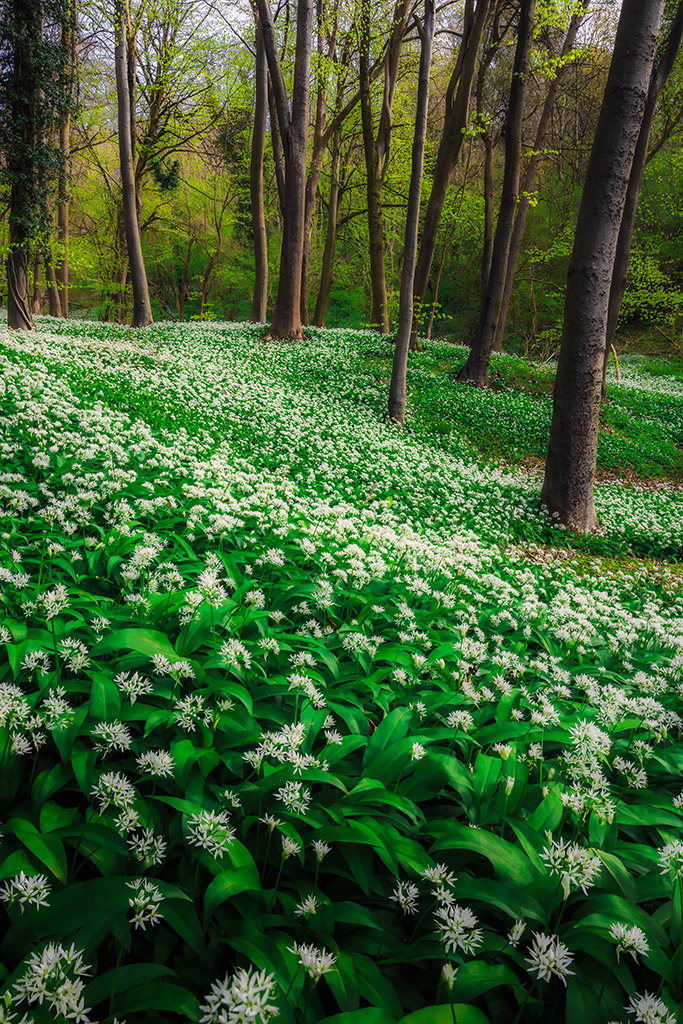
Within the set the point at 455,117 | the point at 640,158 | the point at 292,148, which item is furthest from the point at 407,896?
the point at 640,158

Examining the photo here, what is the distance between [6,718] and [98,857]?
513mm

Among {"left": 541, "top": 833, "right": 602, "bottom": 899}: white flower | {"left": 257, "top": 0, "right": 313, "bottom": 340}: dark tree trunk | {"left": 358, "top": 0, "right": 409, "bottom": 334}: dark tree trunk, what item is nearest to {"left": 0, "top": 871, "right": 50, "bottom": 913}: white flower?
{"left": 541, "top": 833, "right": 602, "bottom": 899}: white flower

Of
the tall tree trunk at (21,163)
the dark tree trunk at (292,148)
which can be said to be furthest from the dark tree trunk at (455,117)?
the tall tree trunk at (21,163)

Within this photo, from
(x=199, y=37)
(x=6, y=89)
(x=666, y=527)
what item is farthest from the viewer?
(x=199, y=37)

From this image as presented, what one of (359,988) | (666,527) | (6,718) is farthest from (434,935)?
(666,527)

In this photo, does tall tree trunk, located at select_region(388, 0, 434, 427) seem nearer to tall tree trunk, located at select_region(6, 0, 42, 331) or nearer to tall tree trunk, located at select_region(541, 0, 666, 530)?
tall tree trunk, located at select_region(541, 0, 666, 530)

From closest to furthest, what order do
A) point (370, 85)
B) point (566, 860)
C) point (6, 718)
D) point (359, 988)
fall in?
point (359, 988)
point (566, 860)
point (6, 718)
point (370, 85)

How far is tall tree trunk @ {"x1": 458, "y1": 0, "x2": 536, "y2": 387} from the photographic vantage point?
37.5 feet

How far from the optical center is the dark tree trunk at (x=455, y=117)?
12.6 metres

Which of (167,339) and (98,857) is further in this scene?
(167,339)

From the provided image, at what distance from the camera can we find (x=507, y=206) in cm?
1271

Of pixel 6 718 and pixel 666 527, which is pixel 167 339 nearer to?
pixel 666 527

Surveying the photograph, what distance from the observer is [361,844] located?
1.72 meters

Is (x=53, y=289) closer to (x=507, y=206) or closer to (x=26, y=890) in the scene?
(x=507, y=206)
